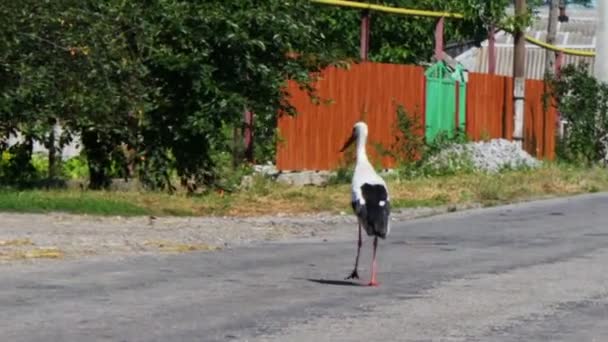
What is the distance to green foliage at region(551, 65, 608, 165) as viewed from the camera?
37.2m

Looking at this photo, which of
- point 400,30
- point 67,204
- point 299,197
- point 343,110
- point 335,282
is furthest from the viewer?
point 400,30

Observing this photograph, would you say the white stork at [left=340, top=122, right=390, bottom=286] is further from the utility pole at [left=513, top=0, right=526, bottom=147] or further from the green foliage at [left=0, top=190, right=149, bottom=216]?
the utility pole at [left=513, top=0, right=526, bottom=147]

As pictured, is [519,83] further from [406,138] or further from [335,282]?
[335,282]

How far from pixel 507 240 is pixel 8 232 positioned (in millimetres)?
5530

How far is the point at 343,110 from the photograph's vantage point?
1150 inches

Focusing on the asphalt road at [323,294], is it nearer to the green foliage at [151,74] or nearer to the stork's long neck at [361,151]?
the stork's long neck at [361,151]

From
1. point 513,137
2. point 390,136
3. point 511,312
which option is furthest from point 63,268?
point 513,137

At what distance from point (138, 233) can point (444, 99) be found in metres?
15.0

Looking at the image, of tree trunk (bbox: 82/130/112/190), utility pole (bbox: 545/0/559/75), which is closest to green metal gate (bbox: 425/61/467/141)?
utility pole (bbox: 545/0/559/75)

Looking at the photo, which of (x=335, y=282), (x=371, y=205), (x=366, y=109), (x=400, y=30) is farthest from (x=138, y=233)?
(x=400, y=30)

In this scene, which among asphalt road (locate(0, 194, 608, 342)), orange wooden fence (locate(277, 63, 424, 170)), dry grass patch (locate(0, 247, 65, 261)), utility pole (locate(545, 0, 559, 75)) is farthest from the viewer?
utility pole (locate(545, 0, 559, 75))

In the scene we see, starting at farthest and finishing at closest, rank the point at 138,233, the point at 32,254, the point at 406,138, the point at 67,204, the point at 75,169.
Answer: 1. the point at 406,138
2. the point at 75,169
3. the point at 67,204
4. the point at 138,233
5. the point at 32,254

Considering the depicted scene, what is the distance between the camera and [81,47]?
2175 centimetres

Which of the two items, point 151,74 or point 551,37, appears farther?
point 551,37
